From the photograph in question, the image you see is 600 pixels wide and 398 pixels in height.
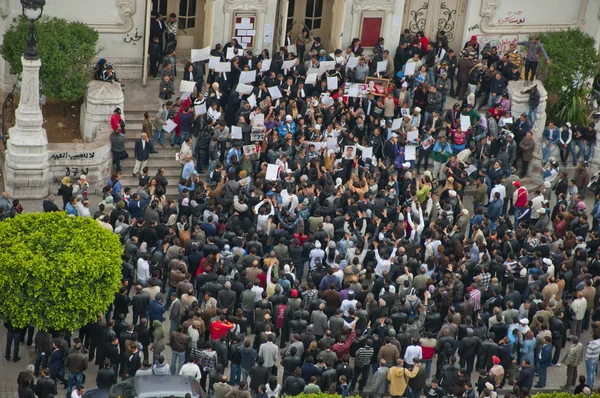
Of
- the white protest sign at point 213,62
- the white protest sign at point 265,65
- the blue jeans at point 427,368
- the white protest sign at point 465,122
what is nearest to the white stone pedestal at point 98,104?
the white protest sign at point 213,62

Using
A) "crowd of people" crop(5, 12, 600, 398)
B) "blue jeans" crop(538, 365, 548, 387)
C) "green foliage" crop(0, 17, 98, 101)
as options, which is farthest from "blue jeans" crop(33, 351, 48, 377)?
"blue jeans" crop(538, 365, 548, 387)

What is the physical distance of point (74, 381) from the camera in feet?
97.1

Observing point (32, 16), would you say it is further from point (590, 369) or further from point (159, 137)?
point (590, 369)

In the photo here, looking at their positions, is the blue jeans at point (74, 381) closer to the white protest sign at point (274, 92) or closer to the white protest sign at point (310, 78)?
the white protest sign at point (274, 92)

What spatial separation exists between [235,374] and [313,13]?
1551 cm

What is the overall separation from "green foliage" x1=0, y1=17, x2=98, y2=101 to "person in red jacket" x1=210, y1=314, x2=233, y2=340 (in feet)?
32.3

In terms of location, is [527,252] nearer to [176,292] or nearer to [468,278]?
[468,278]

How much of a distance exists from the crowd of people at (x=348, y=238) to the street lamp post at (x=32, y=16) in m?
3.10

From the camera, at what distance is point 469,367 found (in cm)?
3184

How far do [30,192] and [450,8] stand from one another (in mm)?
14785

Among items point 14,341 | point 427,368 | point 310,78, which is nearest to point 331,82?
point 310,78

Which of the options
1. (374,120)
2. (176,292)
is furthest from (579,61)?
(176,292)

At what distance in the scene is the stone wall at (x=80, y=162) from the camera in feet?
119

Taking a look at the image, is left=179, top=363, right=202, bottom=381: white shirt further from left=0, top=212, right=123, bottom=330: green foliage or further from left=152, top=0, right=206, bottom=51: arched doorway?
left=152, top=0, right=206, bottom=51: arched doorway
